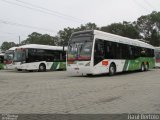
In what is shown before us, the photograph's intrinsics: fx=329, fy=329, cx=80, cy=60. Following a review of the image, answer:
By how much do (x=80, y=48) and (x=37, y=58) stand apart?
1306 centimetres

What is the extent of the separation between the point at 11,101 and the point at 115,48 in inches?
607

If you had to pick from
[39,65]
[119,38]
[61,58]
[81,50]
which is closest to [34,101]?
[81,50]

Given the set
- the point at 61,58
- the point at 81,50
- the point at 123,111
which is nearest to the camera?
the point at 123,111

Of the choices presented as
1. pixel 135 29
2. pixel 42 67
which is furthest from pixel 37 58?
pixel 135 29

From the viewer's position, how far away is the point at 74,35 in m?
23.0

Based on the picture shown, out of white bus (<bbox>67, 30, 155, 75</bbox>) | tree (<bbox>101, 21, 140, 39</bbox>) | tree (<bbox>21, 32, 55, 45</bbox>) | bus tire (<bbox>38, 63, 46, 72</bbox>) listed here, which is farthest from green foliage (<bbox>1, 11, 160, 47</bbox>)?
white bus (<bbox>67, 30, 155, 75</bbox>)

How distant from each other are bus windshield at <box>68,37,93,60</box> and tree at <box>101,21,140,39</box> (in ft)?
213

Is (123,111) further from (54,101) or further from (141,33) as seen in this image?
(141,33)

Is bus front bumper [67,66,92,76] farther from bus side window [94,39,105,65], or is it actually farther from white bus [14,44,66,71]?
white bus [14,44,66,71]

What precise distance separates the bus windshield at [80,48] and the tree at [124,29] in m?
65.0

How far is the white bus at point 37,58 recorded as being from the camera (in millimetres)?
33678

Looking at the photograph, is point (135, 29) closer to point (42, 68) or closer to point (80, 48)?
point (42, 68)

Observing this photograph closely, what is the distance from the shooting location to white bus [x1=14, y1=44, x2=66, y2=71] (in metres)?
33.7

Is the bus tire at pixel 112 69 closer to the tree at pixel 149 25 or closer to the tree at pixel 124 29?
the tree at pixel 124 29
